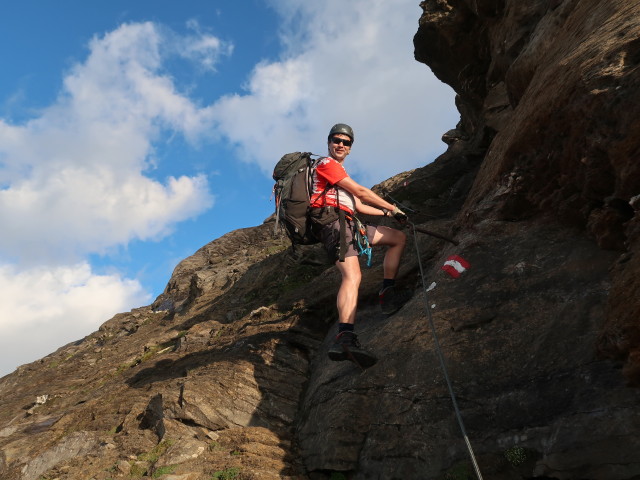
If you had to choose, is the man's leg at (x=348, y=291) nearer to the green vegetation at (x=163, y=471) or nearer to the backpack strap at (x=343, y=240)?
the backpack strap at (x=343, y=240)

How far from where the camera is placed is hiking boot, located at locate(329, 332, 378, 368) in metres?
6.72

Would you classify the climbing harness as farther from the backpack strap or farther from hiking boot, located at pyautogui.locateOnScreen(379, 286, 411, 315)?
hiking boot, located at pyautogui.locateOnScreen(379, 286, 411, 315)

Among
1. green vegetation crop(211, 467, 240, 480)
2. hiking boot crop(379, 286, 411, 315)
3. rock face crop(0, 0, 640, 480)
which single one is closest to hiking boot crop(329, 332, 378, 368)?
rock face crop(0, 0, 640, 480)

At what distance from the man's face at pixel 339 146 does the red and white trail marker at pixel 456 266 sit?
2.64 meters

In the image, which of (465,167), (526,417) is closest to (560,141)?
(526,417)

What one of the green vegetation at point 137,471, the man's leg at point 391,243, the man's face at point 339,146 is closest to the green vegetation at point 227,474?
the green vegetation at point 137,471

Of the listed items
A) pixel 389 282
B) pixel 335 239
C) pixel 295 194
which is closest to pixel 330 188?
pixel 295 194

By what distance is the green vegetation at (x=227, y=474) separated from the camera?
6.21m

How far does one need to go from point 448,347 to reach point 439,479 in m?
1.79

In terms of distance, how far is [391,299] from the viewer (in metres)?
8.73

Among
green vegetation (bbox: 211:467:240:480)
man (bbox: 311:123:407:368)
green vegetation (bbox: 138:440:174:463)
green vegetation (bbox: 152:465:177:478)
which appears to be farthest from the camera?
green vegetation (bbox: 138:440:174:463)

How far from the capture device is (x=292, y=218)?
24.8ft

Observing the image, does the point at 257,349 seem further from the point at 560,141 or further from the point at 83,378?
the point at 83,378

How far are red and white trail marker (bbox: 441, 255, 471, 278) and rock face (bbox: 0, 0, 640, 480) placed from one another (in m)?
0.12
